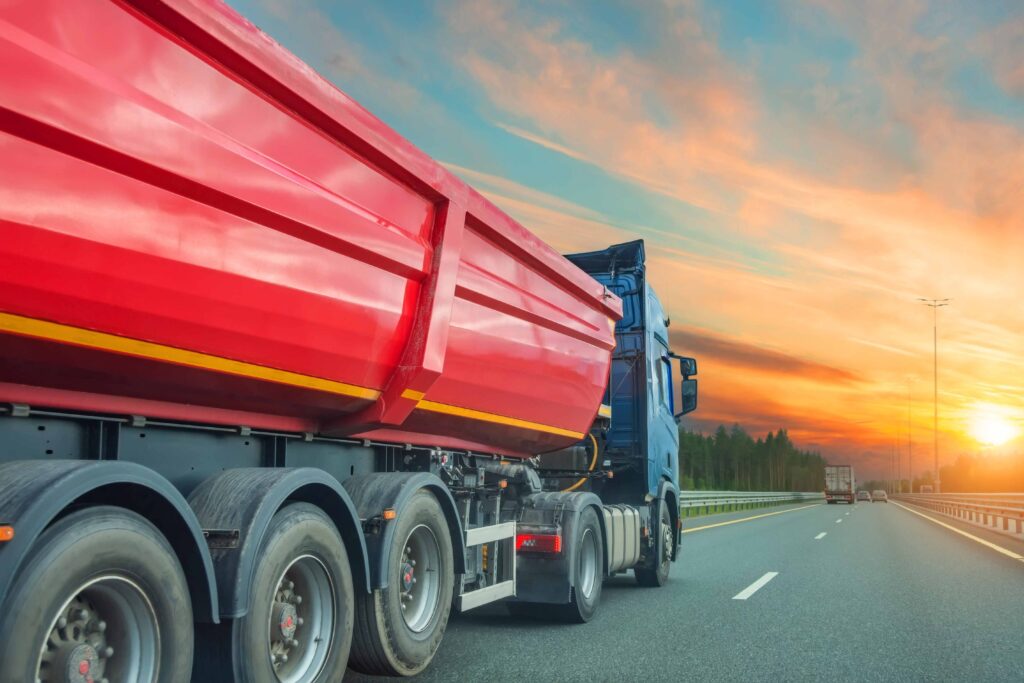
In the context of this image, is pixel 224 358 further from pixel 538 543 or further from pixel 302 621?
pixel 538 543

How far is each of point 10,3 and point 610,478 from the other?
28.2 feet

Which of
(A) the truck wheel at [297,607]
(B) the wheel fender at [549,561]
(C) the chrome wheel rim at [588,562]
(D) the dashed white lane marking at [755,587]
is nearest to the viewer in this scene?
(A) the truck wheel at [297,607]

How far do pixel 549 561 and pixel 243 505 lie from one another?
4.26 metres

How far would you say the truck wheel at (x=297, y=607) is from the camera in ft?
13.6

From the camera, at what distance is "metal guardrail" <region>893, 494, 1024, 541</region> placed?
24141mm

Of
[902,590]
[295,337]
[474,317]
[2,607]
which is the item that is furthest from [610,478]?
[2,607]

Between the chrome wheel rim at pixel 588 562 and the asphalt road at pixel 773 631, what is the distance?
1.07 feet

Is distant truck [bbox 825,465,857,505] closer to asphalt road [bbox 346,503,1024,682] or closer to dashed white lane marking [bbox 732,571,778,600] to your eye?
asphalt road [bbox 346,503,1024,682]

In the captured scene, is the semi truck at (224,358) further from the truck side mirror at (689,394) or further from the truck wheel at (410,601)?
the truck side mirror at (689,394)

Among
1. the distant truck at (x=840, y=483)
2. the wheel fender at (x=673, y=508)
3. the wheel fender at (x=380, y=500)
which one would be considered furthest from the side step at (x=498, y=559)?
the distant truck at (x=840, y=483)

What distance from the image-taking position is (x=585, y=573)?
28.5 feet

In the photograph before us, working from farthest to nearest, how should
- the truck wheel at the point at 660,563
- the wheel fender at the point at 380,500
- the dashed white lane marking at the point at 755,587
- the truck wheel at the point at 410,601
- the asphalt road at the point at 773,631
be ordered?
the truck wheel at the point at 660,563 < the dashed white lane marking at the point at 755,587 < the asphalt road at the point at 773,631 < the truck wheel at the point at 410,601 < the wheel fender at the point at 380,500

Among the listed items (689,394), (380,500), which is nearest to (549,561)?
(380,500)

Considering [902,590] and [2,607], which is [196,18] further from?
[902,590]
